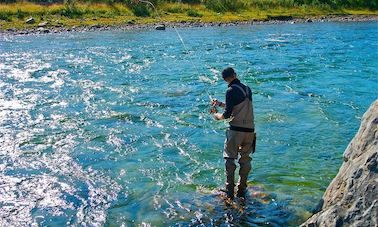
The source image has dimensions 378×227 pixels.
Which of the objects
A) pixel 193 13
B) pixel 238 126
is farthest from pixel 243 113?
pixel 193 13

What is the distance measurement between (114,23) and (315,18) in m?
27.6

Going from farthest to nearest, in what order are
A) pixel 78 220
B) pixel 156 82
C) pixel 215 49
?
1. pixel 215 49
2. pixel 156 82
3. pixel 78 220

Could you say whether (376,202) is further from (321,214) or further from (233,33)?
(233,33)

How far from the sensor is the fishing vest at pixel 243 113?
10.6 m

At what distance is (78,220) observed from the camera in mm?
10484

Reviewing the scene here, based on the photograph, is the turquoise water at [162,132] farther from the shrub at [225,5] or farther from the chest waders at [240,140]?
the shrub at [225,5]

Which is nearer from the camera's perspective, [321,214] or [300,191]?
[321,214]

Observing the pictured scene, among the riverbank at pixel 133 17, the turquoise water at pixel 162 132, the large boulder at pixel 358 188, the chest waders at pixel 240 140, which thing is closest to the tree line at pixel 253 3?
the riverbank at pixel 133 17

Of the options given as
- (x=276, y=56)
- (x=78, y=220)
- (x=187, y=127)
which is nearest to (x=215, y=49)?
(x=276, y=56)

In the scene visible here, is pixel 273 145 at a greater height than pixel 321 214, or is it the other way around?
pixel 321 214

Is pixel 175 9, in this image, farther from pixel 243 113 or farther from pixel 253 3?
pixel 243 113

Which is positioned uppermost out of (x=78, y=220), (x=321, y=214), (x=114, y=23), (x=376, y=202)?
(x=376, y=202)

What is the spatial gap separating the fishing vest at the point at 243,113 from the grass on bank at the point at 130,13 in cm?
4642

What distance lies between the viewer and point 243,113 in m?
10.6
